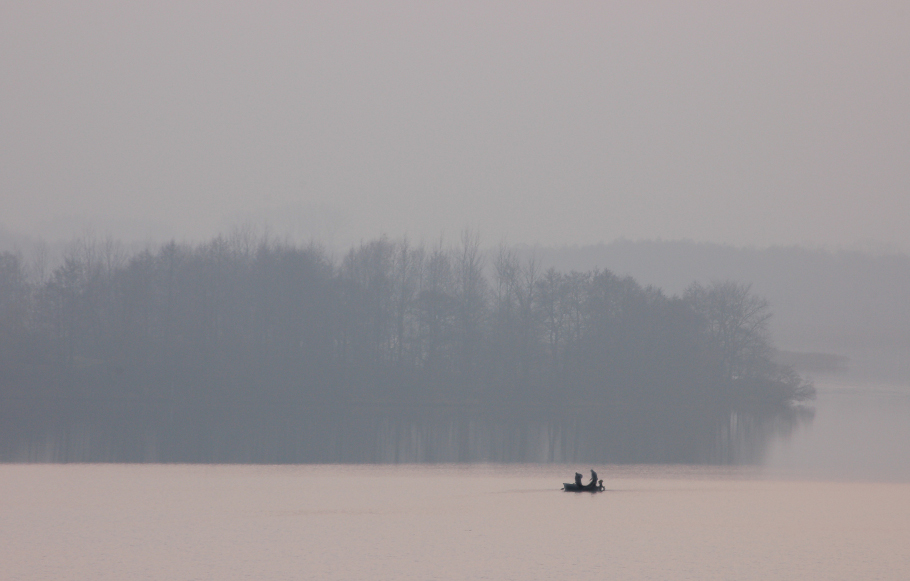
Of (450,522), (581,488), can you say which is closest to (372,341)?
(581,488)

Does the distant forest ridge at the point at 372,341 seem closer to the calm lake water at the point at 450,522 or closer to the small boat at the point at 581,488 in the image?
the calm lake water at the point at 450,522

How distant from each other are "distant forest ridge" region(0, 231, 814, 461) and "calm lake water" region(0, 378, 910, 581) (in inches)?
1083

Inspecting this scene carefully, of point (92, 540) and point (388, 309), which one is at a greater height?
point (388, 309)

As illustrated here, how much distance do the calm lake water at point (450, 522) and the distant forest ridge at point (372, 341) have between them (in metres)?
27.5

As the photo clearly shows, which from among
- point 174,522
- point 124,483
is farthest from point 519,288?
point 174,522

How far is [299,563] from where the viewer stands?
24391mm

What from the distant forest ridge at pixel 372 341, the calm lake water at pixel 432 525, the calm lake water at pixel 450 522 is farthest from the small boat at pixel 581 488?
the distant forest ridge at pixel 372 341

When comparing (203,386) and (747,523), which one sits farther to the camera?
(203,386)

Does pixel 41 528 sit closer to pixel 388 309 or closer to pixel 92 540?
pixel 92 540

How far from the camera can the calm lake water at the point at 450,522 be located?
24.2 m

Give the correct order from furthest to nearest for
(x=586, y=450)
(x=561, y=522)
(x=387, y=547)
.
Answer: (x=586, y=450)
(x=561, y=522)
(x=387, y=547)

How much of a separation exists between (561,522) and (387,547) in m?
6.34

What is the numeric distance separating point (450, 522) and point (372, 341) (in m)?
52.6

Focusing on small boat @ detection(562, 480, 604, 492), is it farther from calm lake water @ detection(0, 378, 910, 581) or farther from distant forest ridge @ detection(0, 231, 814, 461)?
distant forest ridge @ detection(0, 231, 814, 461)
